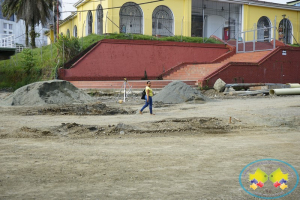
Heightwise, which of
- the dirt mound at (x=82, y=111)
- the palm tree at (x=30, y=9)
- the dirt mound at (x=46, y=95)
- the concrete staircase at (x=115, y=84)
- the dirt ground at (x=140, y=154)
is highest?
the palm tree at (x=30, y=9)

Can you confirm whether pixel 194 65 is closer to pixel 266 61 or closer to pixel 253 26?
pixel 266 61

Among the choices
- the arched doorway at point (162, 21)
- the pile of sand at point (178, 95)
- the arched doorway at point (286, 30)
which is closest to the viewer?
the pile of sand at point (178, 95)

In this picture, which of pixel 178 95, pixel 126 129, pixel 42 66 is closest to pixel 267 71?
pixel 178 95

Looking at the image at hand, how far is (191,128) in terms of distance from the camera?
946cm

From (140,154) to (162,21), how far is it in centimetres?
2371

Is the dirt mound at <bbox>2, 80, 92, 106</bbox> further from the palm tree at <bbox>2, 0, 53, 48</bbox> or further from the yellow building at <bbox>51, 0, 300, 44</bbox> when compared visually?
the palm tree at <bbox>2, 0, 53, 48</bbox>

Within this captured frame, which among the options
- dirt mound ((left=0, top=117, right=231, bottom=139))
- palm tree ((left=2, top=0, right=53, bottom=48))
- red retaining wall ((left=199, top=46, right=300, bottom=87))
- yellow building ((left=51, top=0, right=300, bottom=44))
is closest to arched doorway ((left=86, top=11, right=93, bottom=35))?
yellow building ((left=51, top=0, right=300, bottom=44))

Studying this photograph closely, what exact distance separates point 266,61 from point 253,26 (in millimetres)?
10479

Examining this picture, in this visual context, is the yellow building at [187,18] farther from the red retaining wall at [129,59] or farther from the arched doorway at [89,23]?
the red retaining wall at [129,59]

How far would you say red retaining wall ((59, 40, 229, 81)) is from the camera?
22.7 metres

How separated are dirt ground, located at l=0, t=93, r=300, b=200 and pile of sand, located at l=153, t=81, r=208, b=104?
13.1 ft

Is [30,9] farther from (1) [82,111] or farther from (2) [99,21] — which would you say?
(1) [82,111]

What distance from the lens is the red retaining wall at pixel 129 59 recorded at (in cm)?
2267

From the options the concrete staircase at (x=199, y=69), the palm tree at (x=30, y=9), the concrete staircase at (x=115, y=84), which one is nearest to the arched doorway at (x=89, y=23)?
the palm tree at (x=30, y=9)
